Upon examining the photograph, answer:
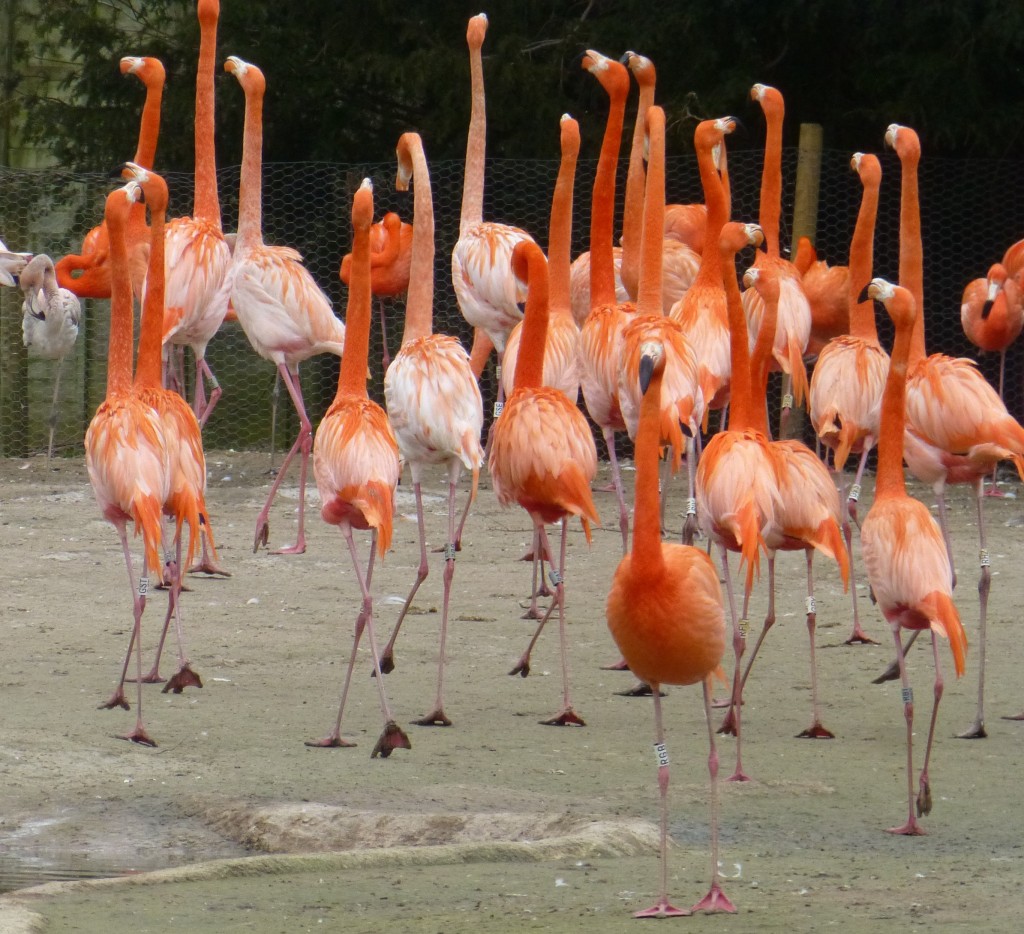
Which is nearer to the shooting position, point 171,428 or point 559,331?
point 171,428

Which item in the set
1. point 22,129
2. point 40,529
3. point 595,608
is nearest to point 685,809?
point 595,608

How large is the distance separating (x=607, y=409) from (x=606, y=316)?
32cm

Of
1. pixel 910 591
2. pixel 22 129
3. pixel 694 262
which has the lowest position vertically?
pixel 910 591

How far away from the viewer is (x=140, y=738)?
4539 mm

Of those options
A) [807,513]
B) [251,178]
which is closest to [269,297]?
[251,178]

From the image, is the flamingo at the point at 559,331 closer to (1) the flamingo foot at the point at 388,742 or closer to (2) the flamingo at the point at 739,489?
(2) the flamingo at the point at 739,489

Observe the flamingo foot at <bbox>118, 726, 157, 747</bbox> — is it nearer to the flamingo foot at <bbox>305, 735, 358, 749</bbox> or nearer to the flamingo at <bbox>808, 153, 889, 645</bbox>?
the flamingo foot at <bbox>305, 735, 358, 749</bbox>

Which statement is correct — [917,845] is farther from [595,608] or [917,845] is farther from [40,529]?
[40,529]

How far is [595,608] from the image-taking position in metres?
6.54

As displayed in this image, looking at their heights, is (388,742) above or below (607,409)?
below

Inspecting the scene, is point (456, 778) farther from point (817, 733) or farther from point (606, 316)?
point (606, 316)

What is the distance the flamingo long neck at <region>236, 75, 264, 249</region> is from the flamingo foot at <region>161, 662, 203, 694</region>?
2.48 meters

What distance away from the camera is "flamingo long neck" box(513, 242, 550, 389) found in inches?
203

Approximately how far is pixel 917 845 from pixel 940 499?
1.75 m
